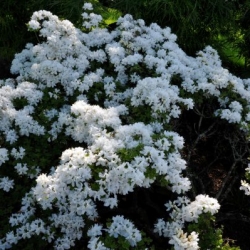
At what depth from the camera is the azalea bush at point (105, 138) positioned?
2941mm

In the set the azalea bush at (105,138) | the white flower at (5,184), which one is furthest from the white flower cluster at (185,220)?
the white flower at (5,184)

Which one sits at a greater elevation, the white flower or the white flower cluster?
the white flower cluster

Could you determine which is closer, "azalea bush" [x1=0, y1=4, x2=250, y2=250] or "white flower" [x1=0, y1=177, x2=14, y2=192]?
"azalea bush" [x1=0, y1=4, x2=250, y2=250]

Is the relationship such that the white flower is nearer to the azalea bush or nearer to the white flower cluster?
the azalea bush

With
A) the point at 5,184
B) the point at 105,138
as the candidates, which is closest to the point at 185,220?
the point at 105,138

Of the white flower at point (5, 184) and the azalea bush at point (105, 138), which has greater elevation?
the azalea bush at point (105, 138)

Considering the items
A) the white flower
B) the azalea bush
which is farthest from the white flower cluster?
the white flower

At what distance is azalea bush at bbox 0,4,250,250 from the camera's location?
2.94 m

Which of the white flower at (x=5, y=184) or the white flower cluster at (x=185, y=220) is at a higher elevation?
the white flower cluster at (x=185, y=220)

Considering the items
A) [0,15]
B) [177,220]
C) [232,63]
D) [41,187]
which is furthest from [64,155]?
[232,63]

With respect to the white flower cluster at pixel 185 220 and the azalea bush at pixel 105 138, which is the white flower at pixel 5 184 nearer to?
the azalea bush at pixel 105 138

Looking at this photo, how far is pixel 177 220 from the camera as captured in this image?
3.19 metres

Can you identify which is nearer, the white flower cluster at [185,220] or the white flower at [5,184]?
the white flower cluster at [185,220]

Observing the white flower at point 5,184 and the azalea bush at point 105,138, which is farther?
the white flower at point 5,184
